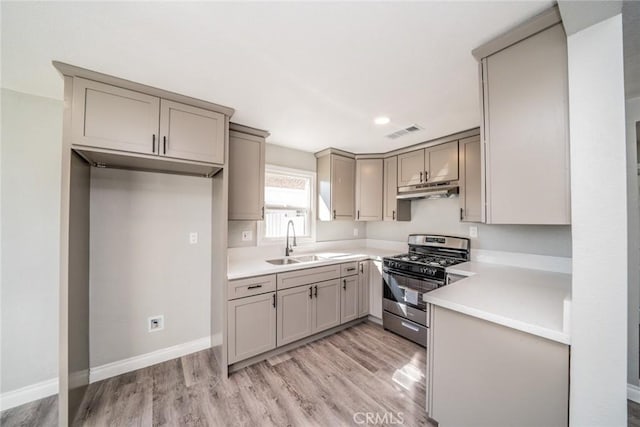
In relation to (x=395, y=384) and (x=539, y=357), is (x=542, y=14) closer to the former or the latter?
(x=539, y=357)

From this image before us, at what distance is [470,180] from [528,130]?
4.69ft

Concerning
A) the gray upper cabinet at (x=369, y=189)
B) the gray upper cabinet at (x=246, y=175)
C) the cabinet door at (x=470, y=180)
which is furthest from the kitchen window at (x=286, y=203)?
the cabinet door at (x=470, y=180)

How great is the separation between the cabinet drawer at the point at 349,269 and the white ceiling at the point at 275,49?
180cm

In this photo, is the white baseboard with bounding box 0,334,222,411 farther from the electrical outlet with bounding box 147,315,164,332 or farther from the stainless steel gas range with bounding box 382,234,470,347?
the stainless steel gas range with bounding box 382,234,470,347

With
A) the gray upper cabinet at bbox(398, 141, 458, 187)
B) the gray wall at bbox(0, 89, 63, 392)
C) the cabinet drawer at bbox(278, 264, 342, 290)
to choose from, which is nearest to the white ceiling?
the gray wall at bbox(0, 89, 63, 392)

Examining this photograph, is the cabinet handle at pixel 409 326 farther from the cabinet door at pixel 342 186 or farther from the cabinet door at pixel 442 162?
the cabinet door at pixel 442 162

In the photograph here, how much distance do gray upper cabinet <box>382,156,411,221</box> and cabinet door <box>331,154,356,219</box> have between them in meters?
0.47

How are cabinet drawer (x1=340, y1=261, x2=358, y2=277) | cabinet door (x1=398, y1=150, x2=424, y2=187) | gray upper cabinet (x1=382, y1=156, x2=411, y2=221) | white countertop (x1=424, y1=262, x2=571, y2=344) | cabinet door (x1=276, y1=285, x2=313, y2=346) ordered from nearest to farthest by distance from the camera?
1. white countertop (x1=424, y1=262, x2=571, y2=344)
2. cabinet door (x1=276, y1=285, x2=313, y2=346)
3. cabinet drawer (x1=340, y1=261, x2=358, y2=277)
4. cabinet door (x1=398, y1=150, x2=424, y2=187)
5. gray upper cabinet (x1=382, y1=156, x2=411, y2=221)

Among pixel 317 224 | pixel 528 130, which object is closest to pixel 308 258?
pixel 317 224

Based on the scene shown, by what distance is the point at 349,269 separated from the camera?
297 cm

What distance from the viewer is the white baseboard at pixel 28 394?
1707 mm

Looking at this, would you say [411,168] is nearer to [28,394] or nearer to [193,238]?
[193,238]

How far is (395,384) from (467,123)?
257 cm

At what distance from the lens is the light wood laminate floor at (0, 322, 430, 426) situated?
1.64 meters
